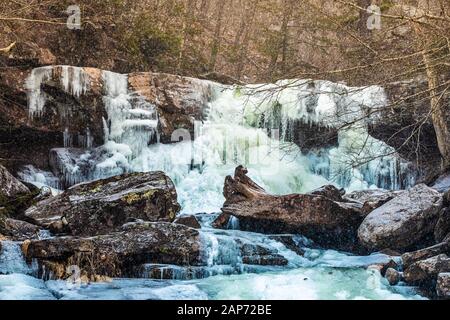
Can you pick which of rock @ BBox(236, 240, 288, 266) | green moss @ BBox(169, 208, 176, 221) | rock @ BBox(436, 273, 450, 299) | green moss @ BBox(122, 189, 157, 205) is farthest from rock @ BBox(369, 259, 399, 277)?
green moss @ BBox(122, 189, 157, 205)

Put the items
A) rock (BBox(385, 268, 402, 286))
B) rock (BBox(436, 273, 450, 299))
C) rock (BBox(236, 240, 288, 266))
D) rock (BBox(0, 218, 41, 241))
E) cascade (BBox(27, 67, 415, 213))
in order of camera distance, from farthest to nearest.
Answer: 1. cascade (BBox(27, 67, 415, 213))
2. rock (BBox(0, 218, 41, 241))
3. rock (BBox(236, 240, 288, 266))
4. rock (BBox(385, 268, 402, 286))
5. rock (BBox(436, 273, 450, 299))

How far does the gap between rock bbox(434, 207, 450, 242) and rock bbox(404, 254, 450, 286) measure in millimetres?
1070

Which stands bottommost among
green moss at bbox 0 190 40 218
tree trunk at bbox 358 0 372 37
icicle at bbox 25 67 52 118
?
green moss at bbox 0 190 40 218

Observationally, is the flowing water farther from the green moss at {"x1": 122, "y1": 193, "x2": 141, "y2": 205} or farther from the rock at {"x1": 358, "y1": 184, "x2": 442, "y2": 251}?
the green moss at {"x1": 122, "y1": 193, "x2": 141, "y2": 205}

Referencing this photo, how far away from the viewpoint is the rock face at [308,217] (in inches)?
303

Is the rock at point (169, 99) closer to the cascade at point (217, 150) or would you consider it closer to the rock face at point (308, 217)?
the cascade at point (217, 150)

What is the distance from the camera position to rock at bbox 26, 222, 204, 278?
5.66 meters

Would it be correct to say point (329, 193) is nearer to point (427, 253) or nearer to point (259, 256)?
point (259, 256)

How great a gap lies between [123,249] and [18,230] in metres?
2.06

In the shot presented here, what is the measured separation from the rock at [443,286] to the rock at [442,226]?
5.65ft

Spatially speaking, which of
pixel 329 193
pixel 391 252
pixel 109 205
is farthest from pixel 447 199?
pixel 109 205

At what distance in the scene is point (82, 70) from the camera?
12.3 m

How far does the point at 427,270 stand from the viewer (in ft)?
17.8

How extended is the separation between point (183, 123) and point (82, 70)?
273cm
